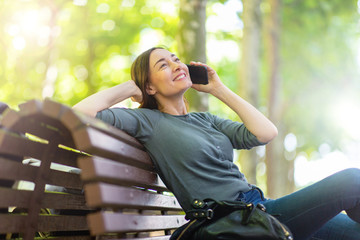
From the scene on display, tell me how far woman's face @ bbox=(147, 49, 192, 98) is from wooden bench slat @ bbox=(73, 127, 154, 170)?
1002 mm

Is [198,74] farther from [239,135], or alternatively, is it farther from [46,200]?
[46,200]

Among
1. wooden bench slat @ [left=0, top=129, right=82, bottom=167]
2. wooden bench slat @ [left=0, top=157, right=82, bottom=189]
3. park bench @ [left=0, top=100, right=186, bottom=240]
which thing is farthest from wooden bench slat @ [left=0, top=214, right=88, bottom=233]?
wooden bench slat @ [left=0, top=129, right=82, bottom=167]

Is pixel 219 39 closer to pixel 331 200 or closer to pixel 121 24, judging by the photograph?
pixel 121 24

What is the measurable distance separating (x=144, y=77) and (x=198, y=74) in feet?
1.44

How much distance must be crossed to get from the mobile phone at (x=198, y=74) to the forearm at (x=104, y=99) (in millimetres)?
523

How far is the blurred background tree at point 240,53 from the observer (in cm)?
1107

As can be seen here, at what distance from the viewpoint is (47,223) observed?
2430 millimetres

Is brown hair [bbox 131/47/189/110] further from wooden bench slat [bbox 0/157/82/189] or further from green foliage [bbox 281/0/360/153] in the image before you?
green foliage [bbox 281/0/360/153]

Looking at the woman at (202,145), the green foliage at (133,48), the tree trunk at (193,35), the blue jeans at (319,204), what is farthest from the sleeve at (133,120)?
the green foliage at (133,48)

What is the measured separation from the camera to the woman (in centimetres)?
262

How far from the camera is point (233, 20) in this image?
12.3m

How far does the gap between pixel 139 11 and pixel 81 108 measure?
10878 mm

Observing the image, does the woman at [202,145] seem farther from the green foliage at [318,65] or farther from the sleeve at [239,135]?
the green foliage at [318,65]

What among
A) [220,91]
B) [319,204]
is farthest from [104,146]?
[220,91]
